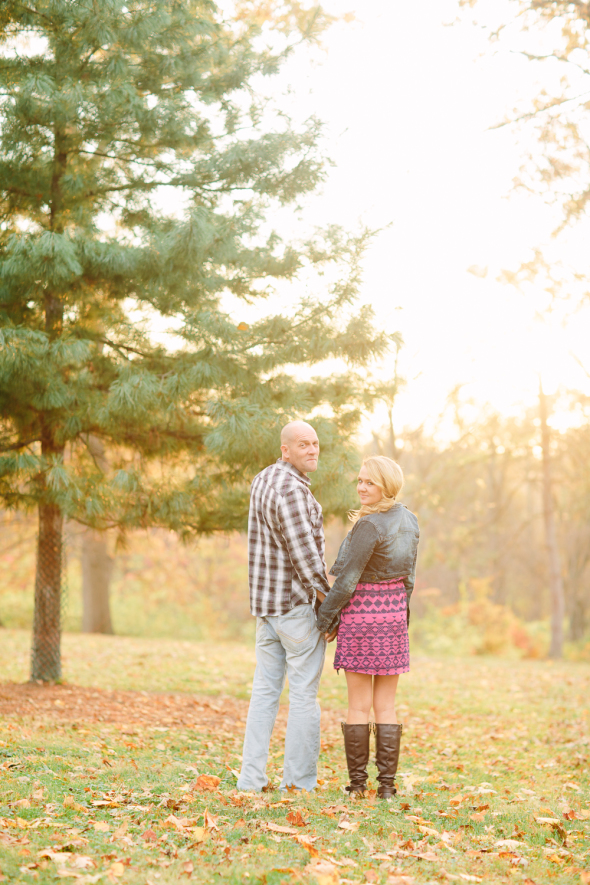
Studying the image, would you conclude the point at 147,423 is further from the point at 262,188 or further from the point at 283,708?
the point at 283,708

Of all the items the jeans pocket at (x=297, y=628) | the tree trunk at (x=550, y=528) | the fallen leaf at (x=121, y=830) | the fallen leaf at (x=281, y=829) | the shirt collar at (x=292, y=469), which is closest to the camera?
the fallen leaf at (x=121, y=830)

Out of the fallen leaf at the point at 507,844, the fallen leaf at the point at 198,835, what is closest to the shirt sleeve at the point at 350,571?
the fallen leaf at the point at 198,835

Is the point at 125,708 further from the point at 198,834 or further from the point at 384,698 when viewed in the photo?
the point at 198,834

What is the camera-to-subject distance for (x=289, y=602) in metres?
4.12

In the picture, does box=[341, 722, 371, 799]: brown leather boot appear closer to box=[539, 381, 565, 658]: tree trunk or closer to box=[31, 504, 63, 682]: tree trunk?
box=[31, 504, 63, 682]: tree trunk

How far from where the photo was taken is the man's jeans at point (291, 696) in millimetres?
4129

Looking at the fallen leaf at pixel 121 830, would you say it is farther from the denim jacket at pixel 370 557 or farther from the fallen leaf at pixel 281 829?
the denim jacket at pixel 370 557

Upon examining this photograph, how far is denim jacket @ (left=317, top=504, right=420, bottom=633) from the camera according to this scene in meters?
4.02

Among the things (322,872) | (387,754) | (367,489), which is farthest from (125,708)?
(322,872)

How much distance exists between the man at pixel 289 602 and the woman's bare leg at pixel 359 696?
199mm

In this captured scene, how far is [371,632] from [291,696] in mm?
564

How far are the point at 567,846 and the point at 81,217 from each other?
19.1ft

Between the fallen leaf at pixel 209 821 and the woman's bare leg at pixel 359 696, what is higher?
the woman's bare leg at pixel 359 696

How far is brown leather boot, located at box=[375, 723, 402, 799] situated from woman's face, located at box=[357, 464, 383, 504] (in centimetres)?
126
